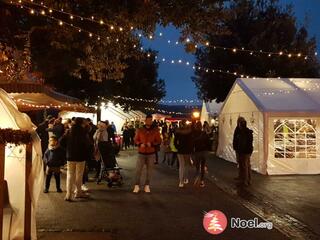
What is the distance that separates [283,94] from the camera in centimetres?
1762

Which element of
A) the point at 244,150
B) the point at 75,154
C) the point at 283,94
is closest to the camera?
the point at 75,154

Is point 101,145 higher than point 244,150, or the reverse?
point 101,145

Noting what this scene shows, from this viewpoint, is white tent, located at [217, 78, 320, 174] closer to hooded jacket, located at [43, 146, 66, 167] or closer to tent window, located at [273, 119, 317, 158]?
tent window, located at [273, 119, 317, 158]

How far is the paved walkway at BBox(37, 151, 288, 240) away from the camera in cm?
798

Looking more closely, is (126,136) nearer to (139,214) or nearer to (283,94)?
(283,94)

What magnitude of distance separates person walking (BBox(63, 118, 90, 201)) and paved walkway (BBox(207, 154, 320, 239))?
12.0 ft

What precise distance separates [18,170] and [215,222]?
3702 millimetres

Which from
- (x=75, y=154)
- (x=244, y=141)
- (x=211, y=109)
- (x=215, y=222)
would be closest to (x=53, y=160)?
(x=75, y=154)

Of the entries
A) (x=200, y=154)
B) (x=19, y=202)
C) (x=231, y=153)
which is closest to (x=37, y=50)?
(x=200, y=154)

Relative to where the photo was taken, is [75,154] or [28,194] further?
[75,154]

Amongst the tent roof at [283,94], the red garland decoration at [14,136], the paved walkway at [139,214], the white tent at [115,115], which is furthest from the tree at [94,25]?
the white tent at [115,115]

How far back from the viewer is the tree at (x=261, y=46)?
2831cm

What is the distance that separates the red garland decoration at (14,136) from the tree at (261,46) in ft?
72.4

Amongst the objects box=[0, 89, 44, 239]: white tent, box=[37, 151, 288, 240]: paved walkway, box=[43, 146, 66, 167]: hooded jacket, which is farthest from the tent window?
box=[0, 89, 44, 239]: white tent
